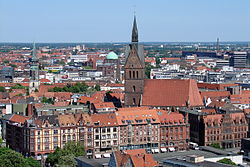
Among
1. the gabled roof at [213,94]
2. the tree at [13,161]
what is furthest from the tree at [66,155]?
the gabled roof at [213,94]

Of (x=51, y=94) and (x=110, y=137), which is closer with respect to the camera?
(x=110, y=137)

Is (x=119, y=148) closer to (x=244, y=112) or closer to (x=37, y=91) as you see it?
(x=244, y=112)

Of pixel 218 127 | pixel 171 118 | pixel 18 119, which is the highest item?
pixel 171 118

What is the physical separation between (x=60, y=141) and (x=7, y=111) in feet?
139

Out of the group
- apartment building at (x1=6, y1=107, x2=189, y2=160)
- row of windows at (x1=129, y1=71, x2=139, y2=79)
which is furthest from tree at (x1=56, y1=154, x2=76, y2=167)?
row of windows at (x1=129, y1=71, x2=139, y2=79)

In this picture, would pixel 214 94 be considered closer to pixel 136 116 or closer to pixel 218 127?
pixel 218 127

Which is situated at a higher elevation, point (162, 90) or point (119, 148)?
point (162, 90)

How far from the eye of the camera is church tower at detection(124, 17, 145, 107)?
5027 inches

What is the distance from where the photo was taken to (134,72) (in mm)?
129000

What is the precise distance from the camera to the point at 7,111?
14575 centimetres

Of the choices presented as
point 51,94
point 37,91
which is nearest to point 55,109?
point 51,94

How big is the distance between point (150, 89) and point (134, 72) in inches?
186

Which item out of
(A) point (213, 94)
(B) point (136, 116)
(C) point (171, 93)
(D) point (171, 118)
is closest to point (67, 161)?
(B) point (136, 116)

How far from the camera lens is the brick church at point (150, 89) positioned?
413 ft
